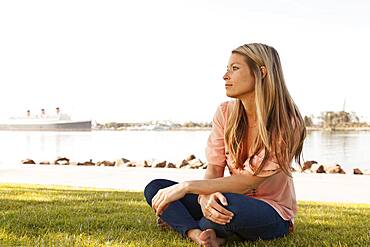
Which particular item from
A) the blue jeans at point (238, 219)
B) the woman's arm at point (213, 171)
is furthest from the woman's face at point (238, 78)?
the blue jeans at point (238, 219)

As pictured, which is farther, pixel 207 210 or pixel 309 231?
pixel 309 231

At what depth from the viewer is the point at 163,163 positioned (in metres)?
10.2

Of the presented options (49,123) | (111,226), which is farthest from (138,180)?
(49,123)

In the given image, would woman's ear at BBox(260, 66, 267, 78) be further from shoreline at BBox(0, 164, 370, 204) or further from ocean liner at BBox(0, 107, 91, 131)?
ocean liner at BBox(0, 107, 91, 131)

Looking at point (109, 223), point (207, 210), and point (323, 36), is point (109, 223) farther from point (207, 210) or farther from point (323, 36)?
point (323, 36)

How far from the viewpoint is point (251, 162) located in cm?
214

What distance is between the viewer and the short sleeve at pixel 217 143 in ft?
7.68

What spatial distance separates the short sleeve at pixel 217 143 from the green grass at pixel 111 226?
0.40 metres

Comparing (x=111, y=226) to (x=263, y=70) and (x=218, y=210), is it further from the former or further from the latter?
(x=263, y=70)

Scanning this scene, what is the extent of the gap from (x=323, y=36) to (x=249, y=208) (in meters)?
15.7

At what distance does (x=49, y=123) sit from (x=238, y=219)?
83.0 ft

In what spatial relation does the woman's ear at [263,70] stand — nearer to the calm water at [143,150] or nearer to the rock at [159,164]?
the calm water at [143,150]

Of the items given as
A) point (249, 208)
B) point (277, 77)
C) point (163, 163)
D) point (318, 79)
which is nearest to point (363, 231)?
point (249, 208)

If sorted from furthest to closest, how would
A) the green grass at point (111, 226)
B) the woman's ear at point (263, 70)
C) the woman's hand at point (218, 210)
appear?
the green grass at point (111, 226), the woman's ear at point (263, 70), the woman's hand at point (218, 210)
